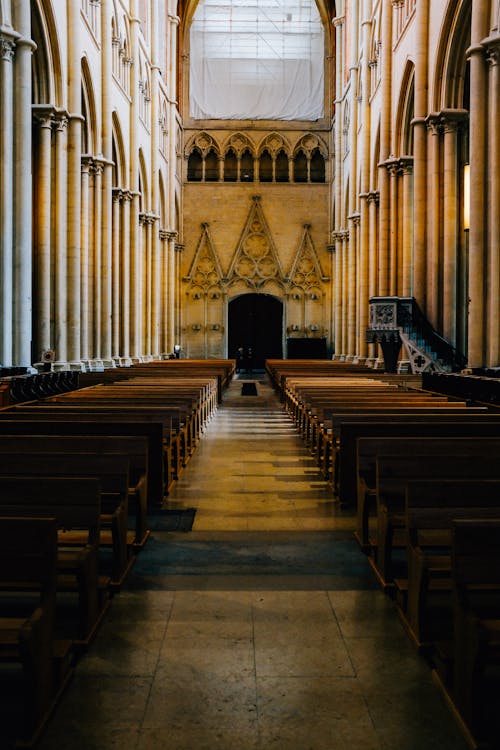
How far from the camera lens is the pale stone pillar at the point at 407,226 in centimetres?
2198

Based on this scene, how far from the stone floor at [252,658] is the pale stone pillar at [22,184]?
905 centimetres

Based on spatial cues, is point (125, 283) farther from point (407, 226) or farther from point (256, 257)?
point (256, 257)

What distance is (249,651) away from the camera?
12.0 feet

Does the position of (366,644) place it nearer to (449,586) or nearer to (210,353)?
(449,586)

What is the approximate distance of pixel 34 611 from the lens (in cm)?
297

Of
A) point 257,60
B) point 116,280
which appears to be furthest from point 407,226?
point 257,60

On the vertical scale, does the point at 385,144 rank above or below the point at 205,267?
above

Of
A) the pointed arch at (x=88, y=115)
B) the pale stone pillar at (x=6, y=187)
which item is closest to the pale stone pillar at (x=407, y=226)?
the pointed arch at (x=88, y=115)

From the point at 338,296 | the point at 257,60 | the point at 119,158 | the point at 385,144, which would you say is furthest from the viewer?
the point at 257,60

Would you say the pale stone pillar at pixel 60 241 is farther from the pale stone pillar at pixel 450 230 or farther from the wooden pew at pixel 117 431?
the wooden pew at pixel 117 431

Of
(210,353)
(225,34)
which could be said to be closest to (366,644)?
(210,353)

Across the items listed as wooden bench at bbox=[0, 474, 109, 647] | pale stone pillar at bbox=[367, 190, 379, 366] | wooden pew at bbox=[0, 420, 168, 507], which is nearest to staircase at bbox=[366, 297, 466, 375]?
pale stone pillar at bbox=[367, 190, 379, 366]

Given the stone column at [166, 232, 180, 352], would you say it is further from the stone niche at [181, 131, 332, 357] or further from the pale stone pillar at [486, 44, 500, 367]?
the pale stone pillar at [486, 44, 500, 367]

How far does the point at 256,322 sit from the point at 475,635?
3707 centimetres
